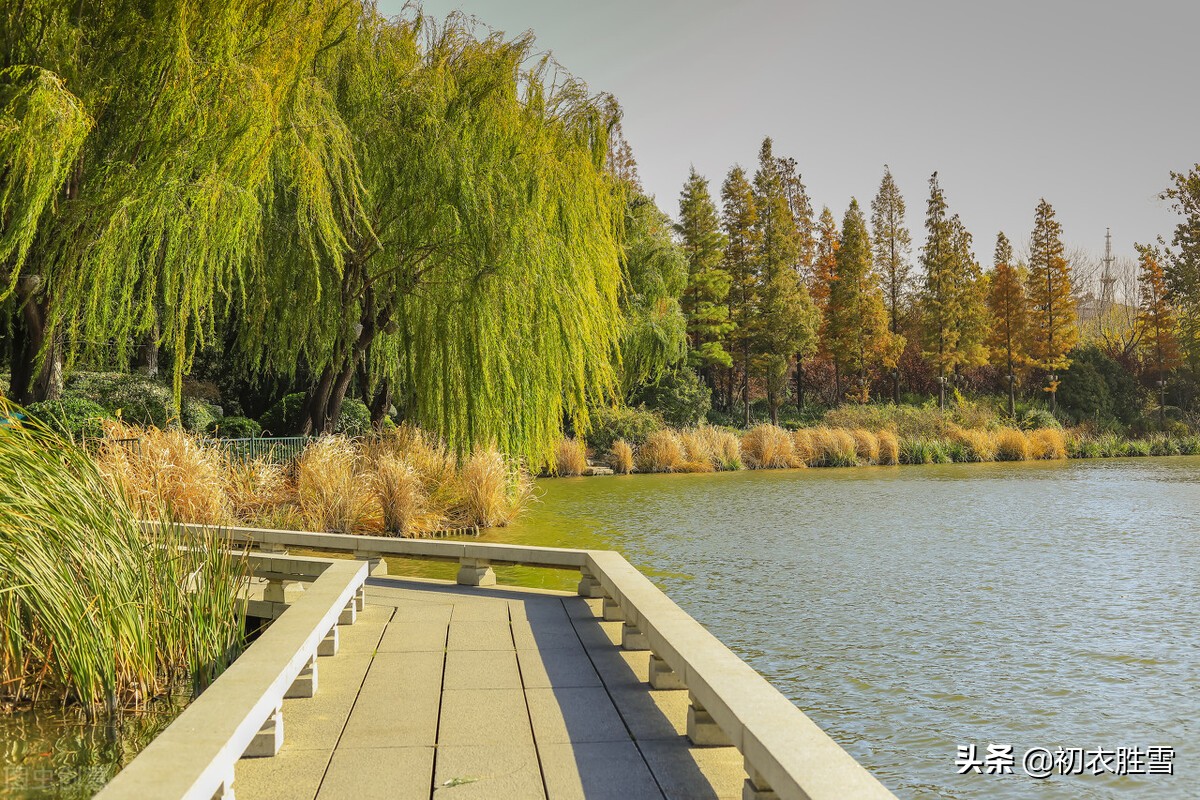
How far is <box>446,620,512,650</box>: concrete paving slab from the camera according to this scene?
498 cm

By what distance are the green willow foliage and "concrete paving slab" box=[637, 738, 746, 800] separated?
6647 millimetres

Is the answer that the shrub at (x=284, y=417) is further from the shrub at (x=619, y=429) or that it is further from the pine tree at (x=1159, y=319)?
the pine tree at (x=1159, y=319)

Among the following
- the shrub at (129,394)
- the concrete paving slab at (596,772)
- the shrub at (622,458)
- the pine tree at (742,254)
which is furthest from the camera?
the pine tree at (742,254)

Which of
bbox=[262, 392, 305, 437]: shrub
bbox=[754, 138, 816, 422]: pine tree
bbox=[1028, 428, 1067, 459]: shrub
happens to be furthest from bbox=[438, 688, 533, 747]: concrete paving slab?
bbox=[754, 138, 816, 422]: pine tree

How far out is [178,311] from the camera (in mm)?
9008

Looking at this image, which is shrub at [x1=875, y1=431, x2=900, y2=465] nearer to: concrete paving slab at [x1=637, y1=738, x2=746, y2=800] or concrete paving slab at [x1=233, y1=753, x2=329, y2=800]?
concrete paving slab at [x1=637, y1=738, x2=746, y2=800]

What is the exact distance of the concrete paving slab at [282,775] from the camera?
117 inches

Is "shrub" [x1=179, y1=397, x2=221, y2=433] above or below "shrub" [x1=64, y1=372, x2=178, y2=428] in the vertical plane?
below

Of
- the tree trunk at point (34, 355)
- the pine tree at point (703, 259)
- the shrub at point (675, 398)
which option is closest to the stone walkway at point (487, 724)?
the tree trunk at point (34, 355)

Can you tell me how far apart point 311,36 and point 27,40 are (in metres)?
2.65

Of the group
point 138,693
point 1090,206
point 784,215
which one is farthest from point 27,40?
point 1090,206

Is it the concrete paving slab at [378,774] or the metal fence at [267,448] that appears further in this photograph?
the metal fence at [267,448]

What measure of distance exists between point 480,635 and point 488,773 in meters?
2.10

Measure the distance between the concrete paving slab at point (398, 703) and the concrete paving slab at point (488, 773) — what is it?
0.20 m
